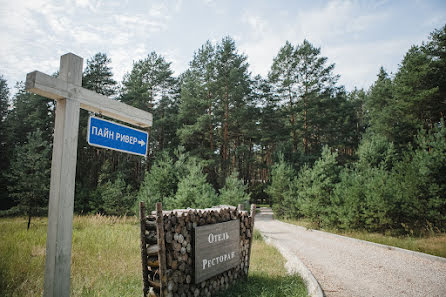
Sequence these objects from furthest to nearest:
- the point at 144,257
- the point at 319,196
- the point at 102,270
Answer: the point at 319,196, the point at 102,270, the point at 144,257

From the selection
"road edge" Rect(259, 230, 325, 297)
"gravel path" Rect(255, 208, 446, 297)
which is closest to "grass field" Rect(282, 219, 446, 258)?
"gravel path" Rect(255, 208, 446, 297)

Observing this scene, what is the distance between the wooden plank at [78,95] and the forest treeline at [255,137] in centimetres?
882

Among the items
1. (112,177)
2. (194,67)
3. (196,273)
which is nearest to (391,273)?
(196,273)

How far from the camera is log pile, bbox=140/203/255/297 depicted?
3.68 metres

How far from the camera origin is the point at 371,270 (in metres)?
6.11

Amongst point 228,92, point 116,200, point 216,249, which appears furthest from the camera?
point 228,92

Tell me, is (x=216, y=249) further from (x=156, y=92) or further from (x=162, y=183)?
(x=156, y=92)

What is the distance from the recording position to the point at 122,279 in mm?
4863

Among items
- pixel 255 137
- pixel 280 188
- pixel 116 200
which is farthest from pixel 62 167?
pixel 255 137

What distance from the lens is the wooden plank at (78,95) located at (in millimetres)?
2373

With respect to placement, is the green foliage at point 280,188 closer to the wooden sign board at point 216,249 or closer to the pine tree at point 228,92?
the pine tree at point 228,92

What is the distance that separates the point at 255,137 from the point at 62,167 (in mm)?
25120

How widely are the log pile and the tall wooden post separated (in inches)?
52.0

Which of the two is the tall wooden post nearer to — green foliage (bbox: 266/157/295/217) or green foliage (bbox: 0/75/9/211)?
green foliage (bbox: 266/157/295/217)
